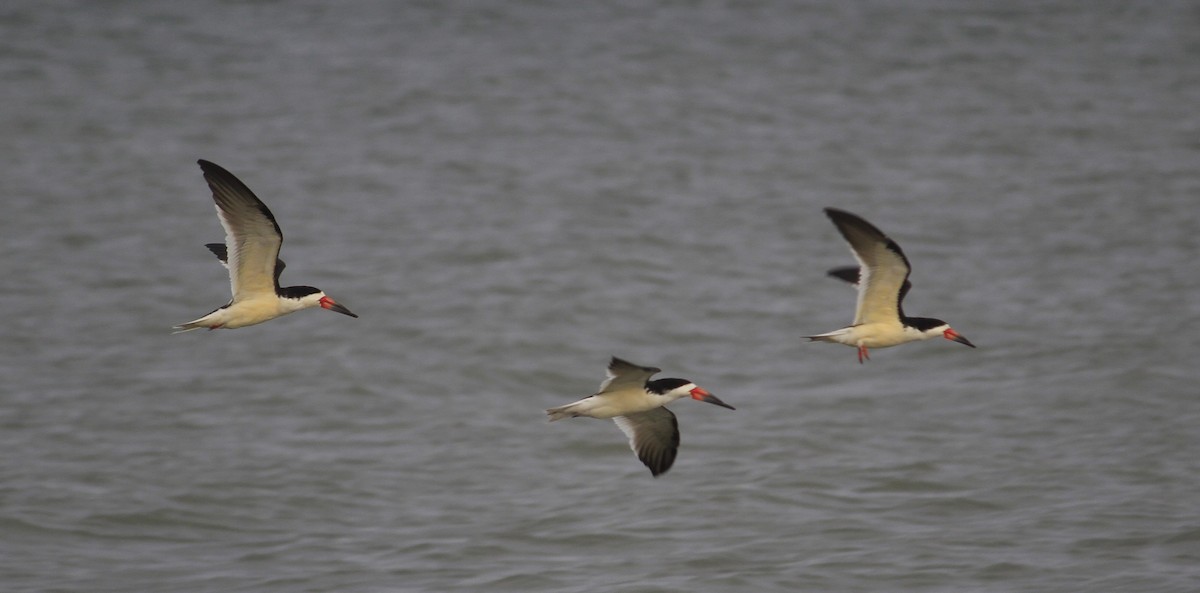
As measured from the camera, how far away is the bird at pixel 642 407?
10.3 metres

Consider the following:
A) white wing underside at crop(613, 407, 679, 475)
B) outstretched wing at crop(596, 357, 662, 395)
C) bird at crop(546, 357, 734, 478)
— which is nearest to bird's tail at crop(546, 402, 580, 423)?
bird at crop(546, 357, 734, 478)

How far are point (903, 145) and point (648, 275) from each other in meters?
8.41

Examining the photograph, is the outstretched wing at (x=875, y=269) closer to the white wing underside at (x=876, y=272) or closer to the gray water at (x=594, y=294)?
the white wing underside at (x=876, y=272)

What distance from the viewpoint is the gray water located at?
611 inches

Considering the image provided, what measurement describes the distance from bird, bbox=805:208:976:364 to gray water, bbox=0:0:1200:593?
3.30 meters

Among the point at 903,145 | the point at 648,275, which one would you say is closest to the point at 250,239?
the point at 648,275

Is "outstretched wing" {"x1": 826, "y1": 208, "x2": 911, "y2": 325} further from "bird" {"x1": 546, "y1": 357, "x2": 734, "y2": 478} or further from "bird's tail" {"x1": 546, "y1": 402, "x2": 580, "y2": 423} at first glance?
"bird's tail" {"x1": 546, "y1": 402, "x2": 580, "y2": 423}

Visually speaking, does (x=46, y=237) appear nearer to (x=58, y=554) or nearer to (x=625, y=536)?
(x=58, y=554)

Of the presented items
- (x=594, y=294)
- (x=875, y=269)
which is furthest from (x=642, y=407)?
(x=594, y=294)

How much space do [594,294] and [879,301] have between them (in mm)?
13471

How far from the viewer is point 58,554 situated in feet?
50.1

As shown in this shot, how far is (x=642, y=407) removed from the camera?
1076 centimetres

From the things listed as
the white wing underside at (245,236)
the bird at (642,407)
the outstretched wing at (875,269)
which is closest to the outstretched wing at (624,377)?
the bird at (642,407)

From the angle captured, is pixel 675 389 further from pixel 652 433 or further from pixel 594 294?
pixel 594 294
